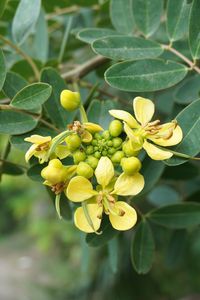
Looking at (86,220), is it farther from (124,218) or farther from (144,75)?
(144,75)

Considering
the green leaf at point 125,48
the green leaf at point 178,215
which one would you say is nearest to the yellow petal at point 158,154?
the green leaf at point 125,48

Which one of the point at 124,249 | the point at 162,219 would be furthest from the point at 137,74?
the point at 124,249

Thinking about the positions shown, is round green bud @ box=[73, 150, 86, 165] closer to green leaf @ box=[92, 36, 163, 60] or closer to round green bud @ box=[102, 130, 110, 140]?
round green bud @ box=[102, 130, 110, 140]

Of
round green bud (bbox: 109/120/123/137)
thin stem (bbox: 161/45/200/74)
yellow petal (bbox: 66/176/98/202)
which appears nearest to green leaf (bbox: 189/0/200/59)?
thin stem (bbox: 161/45/200/74)

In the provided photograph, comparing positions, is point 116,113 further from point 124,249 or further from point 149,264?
point 124,249

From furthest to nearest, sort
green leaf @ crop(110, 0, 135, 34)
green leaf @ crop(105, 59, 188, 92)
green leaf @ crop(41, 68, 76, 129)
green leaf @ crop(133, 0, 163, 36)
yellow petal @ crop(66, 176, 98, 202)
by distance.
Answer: green leaf @ crop(110, 0, 135, 34)
green leaf @ crop(133, 0, 163, 36)
green leaf @ crop(41, 68, 76, 129)
green leaf @ crop(105, 59, 188, 92)
yellow petal @ crop(66, 176, 98, 202)

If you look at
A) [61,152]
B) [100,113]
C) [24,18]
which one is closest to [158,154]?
[61,152]
